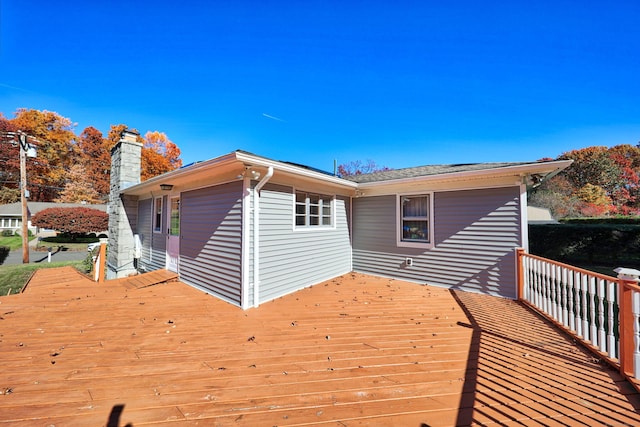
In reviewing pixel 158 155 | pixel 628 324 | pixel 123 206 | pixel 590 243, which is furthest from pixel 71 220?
pixel 590 243

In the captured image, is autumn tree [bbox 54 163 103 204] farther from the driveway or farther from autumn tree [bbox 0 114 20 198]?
the driveway

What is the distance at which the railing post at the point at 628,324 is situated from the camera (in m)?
2.24

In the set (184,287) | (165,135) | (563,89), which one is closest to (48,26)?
(184,287)

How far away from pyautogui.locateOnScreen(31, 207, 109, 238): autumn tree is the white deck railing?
25415mm

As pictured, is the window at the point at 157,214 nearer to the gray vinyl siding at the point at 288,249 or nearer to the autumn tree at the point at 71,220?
the gray vinyl siding at the point at 288,249

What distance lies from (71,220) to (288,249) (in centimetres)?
2206

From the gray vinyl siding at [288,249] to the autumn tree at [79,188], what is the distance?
1349 inches

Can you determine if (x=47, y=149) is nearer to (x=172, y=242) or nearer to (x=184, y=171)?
(x=172, y=242)

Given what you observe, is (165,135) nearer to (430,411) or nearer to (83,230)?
(83,230)

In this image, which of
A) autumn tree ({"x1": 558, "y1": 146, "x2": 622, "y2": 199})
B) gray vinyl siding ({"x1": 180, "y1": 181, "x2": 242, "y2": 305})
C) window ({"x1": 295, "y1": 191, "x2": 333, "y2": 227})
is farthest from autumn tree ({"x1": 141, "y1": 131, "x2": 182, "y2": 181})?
autumn tree ({"x1": 558, "y1": 146, "x2": 622, "y2": 199})

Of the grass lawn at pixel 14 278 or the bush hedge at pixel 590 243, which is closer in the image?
the grass lawn at pixel 14 278

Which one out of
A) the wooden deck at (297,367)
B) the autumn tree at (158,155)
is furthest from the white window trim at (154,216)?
the autumn tree at (158,155)

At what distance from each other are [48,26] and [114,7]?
3.59 meters

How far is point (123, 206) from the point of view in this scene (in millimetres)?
7875
